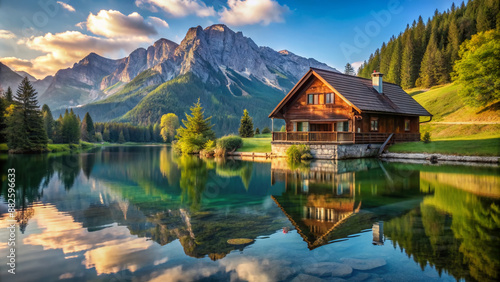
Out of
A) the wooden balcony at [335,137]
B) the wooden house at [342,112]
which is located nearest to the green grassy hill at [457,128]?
the wooden balcony at [335,137]

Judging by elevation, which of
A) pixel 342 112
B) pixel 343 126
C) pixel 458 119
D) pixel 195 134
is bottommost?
pixel 195 134

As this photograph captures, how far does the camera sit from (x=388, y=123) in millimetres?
38344

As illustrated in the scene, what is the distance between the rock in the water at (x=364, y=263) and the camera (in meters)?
6.58

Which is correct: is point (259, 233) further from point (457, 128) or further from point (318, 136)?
point (457, 128)

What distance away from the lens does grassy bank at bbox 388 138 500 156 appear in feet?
93.5

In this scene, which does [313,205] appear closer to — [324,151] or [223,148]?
[324,151]

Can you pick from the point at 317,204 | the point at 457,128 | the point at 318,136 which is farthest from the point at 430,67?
the point at 317,204

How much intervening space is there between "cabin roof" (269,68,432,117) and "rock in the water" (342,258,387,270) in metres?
27.4

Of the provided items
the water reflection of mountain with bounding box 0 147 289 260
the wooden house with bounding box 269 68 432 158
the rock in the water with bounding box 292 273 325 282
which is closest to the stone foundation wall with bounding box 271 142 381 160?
the wooden house with bounding box 269 68 432 158

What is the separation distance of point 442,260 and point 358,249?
1.66 meters

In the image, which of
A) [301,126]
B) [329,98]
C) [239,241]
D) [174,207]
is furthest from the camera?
[301,126]

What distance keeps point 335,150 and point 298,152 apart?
3.63 metres

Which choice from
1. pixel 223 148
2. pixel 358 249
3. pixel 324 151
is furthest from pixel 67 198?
pixel 223 148

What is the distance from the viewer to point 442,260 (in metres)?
6.71
